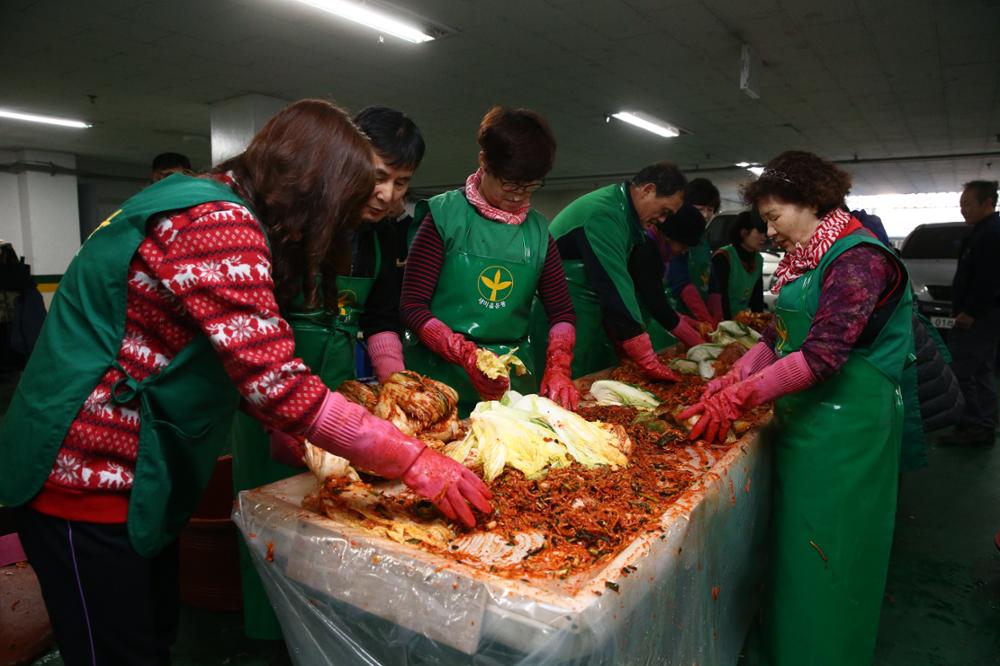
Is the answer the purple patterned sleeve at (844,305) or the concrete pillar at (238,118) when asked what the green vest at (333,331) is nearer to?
the purple patterned sleeve at (844,305)

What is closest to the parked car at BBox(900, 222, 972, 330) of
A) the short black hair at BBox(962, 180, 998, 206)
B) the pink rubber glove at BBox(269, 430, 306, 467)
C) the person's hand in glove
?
the short black hair at BBox(962, 180, 998, 206)

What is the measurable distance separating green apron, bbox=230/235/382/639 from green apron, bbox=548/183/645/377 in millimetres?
1632

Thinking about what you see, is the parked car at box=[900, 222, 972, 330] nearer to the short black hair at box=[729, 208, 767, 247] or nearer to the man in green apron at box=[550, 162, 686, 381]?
the short black hair at box=[729, 208, 767, 247]

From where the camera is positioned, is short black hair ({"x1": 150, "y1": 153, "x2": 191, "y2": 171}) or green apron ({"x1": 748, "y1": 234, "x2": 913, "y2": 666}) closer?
green apron ({"x1": 748, "y1": 234, "x2": 913, "y2": 666})

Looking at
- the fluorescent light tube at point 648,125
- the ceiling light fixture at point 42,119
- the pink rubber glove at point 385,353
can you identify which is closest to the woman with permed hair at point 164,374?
the pink rubber glove at point 385,353

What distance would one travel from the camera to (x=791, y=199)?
2.44m

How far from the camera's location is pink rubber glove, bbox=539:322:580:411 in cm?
281

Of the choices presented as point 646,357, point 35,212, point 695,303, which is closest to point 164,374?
point 646,357

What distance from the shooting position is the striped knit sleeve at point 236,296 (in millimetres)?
1306

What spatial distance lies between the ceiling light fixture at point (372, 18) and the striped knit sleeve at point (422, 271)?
490 centimetres

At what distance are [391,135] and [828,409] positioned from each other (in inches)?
76.0

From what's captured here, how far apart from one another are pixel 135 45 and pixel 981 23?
10.1 meters

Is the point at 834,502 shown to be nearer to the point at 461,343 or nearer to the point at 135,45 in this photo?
the point at 461,343

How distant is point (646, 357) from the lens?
137 inches
